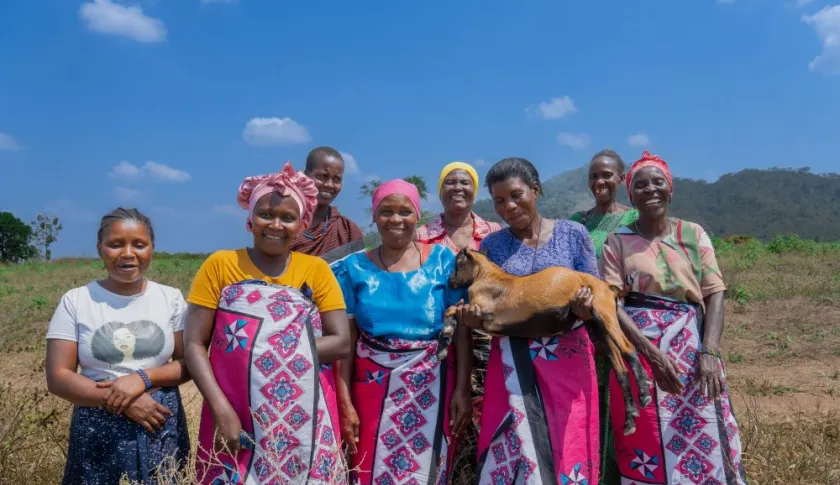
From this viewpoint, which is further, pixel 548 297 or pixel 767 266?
pixel 767 266

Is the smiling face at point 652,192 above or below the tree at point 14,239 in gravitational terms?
below

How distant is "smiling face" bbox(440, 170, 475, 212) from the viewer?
13.4ft

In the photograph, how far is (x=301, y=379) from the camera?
264cm

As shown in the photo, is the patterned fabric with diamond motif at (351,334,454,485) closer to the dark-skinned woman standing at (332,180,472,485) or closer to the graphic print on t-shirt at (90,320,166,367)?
the dark-skinned woman standing at (332,180,472,485)

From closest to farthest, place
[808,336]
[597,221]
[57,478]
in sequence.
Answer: [57,478] < [597,221] < [808,336]

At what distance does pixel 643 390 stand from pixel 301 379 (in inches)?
55.8

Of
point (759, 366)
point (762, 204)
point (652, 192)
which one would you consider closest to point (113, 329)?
point (652, 192)

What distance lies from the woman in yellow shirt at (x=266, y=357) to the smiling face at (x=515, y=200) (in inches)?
35.7

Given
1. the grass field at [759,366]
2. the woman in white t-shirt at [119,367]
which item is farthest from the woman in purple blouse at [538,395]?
the grass field at [759,366]

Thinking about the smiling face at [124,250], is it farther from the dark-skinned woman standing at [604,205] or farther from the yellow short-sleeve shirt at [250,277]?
the dark-skinned woman standing at [604,205]

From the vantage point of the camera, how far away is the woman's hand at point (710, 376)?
3016 mm

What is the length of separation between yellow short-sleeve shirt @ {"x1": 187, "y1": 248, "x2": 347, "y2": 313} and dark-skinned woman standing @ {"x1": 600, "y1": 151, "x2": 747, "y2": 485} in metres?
1.31

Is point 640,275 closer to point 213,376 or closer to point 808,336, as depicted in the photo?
point 213,376

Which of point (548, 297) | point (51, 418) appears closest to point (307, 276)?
point (548, 297)
